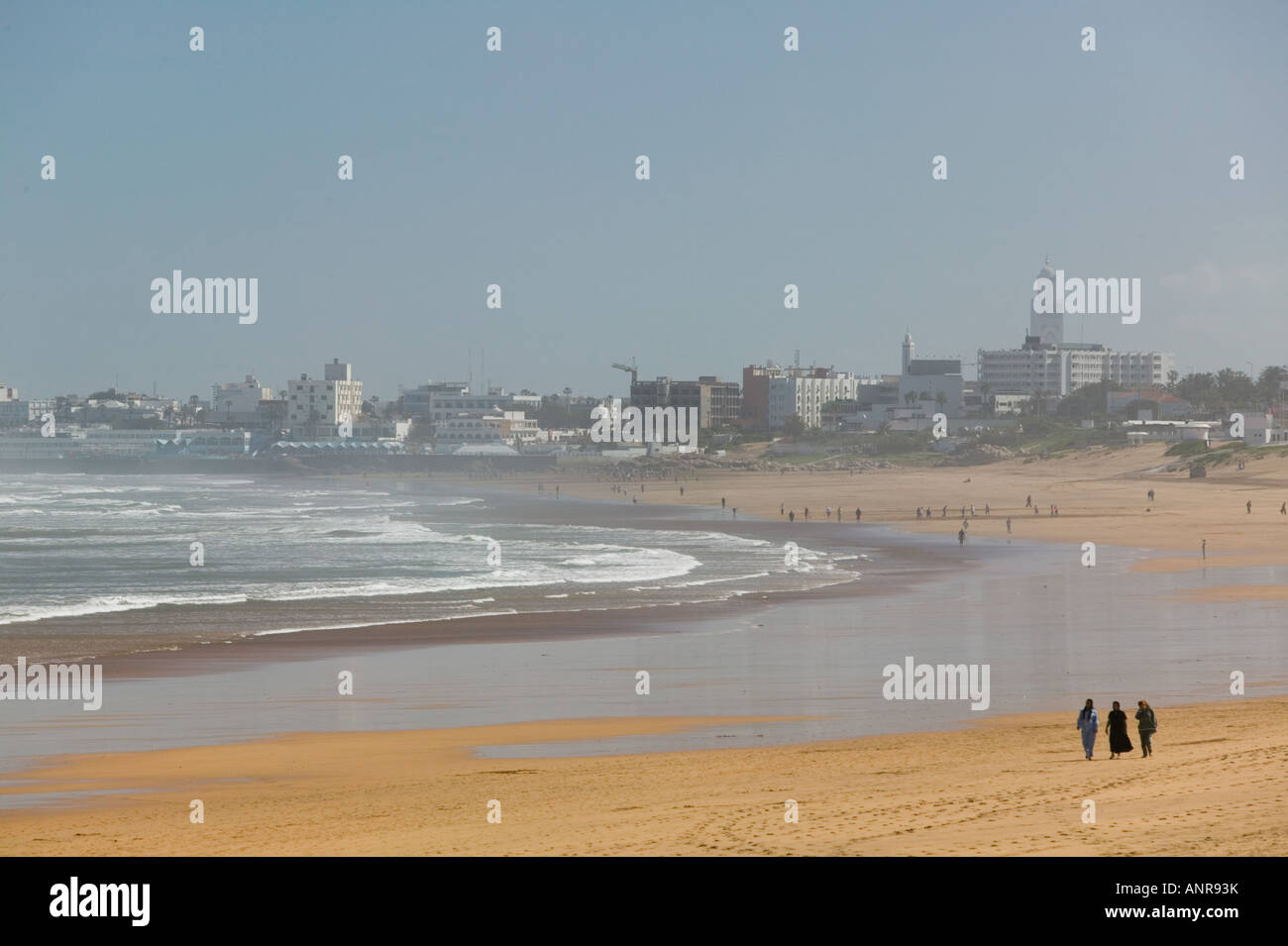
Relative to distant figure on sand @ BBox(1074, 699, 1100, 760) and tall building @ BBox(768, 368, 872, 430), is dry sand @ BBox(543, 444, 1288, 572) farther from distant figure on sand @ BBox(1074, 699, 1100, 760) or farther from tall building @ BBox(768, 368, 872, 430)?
tall building @ BBox(768, 368, 872, 430)

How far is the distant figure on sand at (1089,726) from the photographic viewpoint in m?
12.5

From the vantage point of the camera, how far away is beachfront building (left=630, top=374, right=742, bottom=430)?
16525 cm

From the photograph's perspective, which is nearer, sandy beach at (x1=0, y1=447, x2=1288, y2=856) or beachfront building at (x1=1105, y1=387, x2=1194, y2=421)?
sandy beach at (x1=0, y1=447, x2=1288, y2=856)

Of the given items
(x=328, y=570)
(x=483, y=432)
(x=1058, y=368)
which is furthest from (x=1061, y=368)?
(x=328, y=570)

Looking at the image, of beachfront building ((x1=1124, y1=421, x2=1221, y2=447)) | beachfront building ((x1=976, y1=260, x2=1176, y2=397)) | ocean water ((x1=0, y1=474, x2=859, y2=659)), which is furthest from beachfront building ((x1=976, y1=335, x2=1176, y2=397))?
ocean water ((x1=0, y1=474, x2=859, y2=659))

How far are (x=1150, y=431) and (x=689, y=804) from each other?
103 m

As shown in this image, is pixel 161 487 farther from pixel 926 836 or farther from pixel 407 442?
pixel 926 836

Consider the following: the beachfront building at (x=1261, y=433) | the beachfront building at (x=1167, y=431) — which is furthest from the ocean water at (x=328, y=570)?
the beachfront building at (x=1167, y=431)

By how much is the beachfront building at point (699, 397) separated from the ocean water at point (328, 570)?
98987 millimetres

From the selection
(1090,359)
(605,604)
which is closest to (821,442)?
(1090,359)

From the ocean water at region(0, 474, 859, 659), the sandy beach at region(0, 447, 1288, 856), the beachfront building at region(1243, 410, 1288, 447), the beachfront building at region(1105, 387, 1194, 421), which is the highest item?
the beachfront building at region(1105, 387, 1194, 421)

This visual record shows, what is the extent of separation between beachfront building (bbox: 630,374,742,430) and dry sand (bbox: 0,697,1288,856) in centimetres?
14682

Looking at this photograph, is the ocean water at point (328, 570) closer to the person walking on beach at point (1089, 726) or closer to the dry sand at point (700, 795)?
the dry sand at point (700, 795)

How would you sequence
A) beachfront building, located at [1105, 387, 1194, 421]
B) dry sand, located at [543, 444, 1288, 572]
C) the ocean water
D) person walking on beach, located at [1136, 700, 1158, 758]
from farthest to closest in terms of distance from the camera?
1. beachfront building, located at [1105, 387, 1194, 421]
2. dry sand, located at [543, 444, 1288, 572]
3. the ocean water
4. person walking on beach, located at [1136, 700, 1158, 758]
